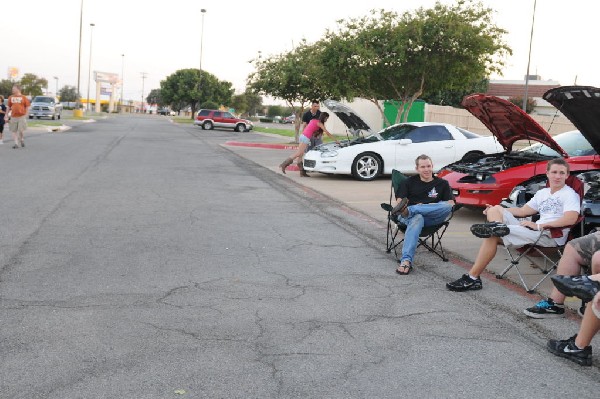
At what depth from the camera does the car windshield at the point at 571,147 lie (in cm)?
943

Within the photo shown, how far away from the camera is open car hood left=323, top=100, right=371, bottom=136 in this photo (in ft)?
52.4

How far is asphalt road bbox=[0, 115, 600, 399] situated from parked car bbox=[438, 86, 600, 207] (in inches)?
70.3

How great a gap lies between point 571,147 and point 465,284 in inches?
193

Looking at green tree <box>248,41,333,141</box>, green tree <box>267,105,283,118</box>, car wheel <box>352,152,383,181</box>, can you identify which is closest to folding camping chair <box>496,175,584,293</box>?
car wheel <box>352,152,383,181</box>

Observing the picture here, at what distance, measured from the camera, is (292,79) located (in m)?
34.6

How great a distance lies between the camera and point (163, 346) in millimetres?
4266

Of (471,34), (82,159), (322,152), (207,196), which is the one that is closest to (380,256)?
(207,196)

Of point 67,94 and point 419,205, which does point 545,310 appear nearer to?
point 419,205

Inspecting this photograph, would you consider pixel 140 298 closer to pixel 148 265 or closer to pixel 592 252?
pixel 148 265

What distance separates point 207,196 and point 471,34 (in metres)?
14.4

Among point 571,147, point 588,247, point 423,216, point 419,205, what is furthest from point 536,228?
point 571,147

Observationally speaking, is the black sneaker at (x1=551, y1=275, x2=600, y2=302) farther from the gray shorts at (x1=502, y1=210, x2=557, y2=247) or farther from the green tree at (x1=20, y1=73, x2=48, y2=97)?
the green tree at (x1=20, y1=73, x2=48, y2=97)

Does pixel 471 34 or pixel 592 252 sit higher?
pixel 471 34

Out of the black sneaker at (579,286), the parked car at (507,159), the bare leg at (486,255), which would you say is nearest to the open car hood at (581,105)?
the bare leg at (486,255)
